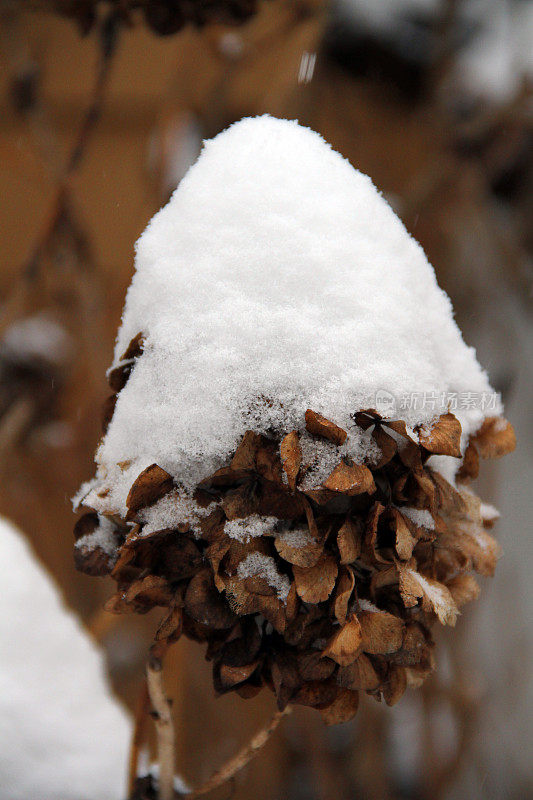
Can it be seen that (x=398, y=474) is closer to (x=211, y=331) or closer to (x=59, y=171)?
(x=211, y=331)

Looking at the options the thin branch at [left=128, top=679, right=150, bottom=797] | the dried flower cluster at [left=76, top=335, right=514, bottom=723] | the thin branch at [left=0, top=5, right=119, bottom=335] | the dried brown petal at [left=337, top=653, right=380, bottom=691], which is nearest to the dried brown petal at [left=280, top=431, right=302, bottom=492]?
the dried flower cluster at [left=76, top=335, right=514, bottom=723]

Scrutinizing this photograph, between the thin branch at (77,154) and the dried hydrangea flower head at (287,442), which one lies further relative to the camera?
the thin branch at (77,154)

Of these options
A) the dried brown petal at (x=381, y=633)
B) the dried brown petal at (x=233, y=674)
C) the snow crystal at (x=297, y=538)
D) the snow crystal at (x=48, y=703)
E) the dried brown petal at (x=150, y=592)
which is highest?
the snow crystal at (x=297, y=538)

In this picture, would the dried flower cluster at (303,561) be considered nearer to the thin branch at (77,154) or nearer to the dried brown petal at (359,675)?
the dried brown petal at (359,675)

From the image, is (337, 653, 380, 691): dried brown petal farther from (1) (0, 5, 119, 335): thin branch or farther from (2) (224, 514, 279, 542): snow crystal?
(1) (0, 5, 119, 335): thin branch

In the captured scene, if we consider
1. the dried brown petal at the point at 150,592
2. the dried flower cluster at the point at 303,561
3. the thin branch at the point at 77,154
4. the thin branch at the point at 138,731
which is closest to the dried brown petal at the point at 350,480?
the dried flower cluster at the point at 303,561

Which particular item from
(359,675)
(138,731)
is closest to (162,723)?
(138,731)
